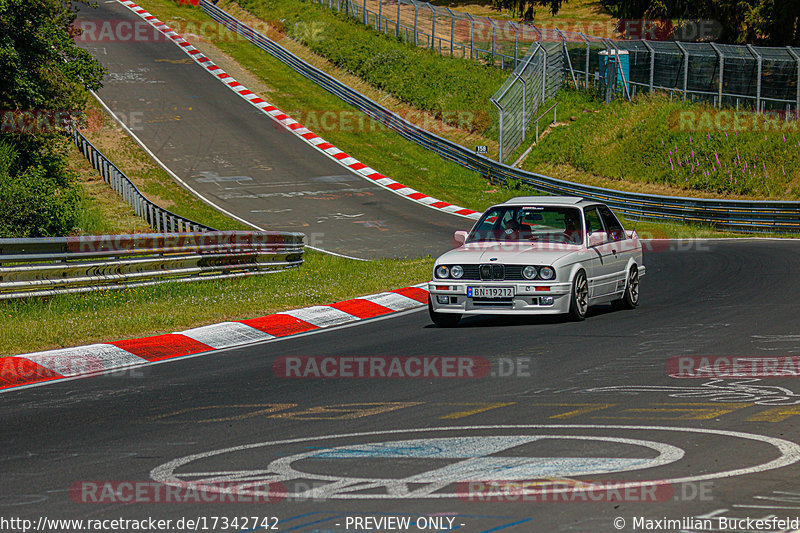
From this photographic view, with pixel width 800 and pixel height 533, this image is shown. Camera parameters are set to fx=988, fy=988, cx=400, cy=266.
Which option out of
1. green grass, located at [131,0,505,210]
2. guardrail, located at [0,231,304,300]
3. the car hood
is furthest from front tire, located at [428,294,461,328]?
green grass, located at [131,0,505,210]

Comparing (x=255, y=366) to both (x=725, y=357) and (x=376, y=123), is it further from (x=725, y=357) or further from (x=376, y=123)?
(x=376, y=123)

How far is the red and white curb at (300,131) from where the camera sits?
3319 centimetres

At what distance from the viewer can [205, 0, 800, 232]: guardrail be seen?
27.8m

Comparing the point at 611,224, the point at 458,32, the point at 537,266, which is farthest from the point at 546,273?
the point at 458,32

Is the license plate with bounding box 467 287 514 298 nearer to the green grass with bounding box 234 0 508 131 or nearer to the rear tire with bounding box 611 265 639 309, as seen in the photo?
the rear tire with bounding box 611 265 639 309

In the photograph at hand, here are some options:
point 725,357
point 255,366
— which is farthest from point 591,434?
point 255,366

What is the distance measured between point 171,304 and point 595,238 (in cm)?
621

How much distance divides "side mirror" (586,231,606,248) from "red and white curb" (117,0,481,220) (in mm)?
17495

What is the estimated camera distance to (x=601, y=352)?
10117mm

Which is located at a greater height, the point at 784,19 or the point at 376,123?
the point at 784,19

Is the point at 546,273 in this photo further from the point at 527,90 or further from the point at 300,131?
the point at 300,131

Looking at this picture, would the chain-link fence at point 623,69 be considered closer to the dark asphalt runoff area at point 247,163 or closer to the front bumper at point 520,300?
the dark asphalt runoff area at point 247,163

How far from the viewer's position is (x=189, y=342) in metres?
11.8

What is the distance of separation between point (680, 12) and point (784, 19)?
207 inches
